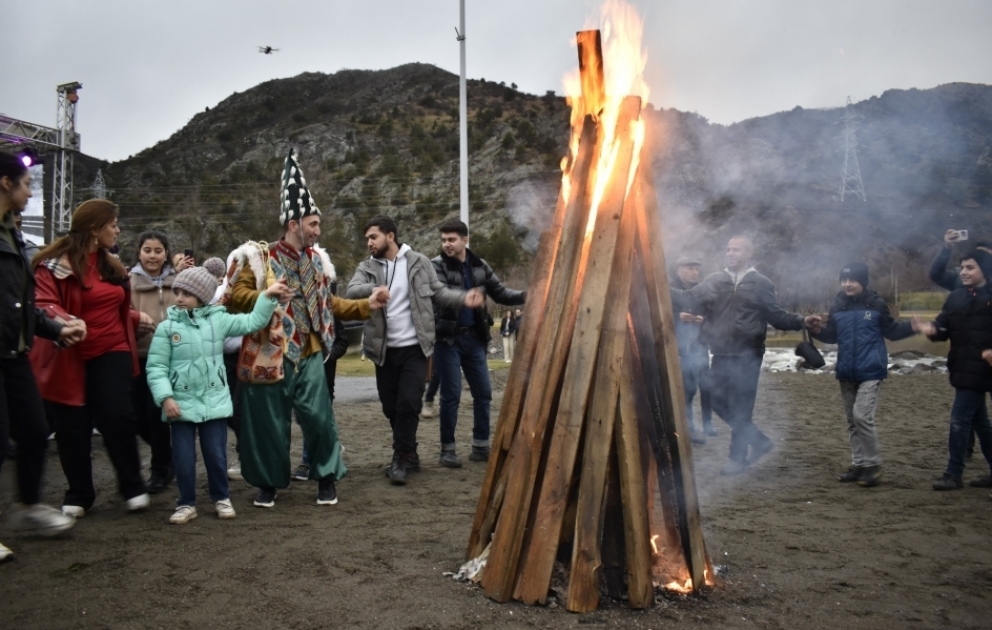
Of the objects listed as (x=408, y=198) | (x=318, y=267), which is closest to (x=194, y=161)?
(x=408, y=198)

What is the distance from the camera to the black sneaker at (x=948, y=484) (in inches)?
215

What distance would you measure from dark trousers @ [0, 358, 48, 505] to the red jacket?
1.33ft

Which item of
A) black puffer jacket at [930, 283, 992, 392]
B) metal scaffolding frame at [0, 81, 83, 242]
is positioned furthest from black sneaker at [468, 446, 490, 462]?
metal scaffolding frame at [0, 81, 83, 242]

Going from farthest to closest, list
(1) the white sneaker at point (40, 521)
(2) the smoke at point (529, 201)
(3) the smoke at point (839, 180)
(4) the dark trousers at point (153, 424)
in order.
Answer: (2) the smoke at point (529, 201) → (3) the smoke at point (839, 180) → (4) the dark trousers at point (153, 424) → (1) the white sneaker at point (40, 521)

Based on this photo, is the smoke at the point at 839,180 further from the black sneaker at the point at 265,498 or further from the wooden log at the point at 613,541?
the black sneaker at the point at 265,498

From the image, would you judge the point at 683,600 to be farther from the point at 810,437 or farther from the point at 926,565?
the point at 810,437

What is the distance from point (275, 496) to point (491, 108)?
9044 centimetres

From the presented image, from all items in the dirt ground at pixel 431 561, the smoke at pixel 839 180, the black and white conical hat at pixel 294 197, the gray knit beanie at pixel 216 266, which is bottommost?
the dirt ground at pixel 431 561

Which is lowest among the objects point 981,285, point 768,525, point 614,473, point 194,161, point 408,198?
point 768,525

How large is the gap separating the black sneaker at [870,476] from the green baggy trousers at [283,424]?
402 cm

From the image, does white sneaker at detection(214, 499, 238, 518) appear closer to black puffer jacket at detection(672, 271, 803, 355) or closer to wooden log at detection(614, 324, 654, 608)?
wooden log at detection(614, 324, 654, 608)

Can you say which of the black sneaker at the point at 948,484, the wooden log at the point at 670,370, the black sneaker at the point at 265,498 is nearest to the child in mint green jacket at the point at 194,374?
the black sneaker at the point at 265,498

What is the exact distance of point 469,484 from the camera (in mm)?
5777

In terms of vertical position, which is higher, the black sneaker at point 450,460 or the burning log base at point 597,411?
the burning log base at point 597,411
